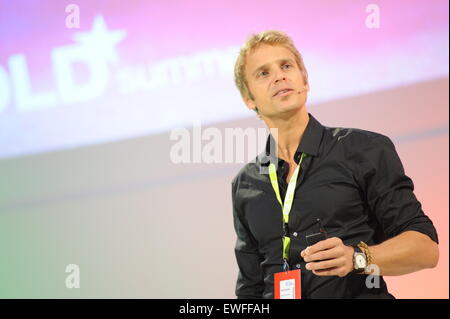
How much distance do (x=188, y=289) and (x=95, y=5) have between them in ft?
4.79

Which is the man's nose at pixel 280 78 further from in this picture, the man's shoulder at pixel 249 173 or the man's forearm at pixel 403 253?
the man's forearm at pixel 403 253

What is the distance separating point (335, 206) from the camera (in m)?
1.73

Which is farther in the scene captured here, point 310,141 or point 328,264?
point 310,141

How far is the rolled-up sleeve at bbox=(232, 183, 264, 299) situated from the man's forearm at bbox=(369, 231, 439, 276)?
49 cm

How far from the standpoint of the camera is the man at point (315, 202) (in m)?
1.60

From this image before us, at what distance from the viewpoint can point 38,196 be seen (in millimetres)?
A: 2994

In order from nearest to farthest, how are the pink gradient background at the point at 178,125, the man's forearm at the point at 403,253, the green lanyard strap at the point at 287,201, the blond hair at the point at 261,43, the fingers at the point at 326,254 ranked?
the fingers at the point at 326,254, the man's forearm at the point at 403,253, the green lanyard strap at the point at 287,201, the blond hair at the point at 261,43, the pink gradient background at the point at 178,125

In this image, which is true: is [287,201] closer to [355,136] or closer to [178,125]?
[355,136]

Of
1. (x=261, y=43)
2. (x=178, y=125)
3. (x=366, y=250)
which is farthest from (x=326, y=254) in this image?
(x=178, y=125)

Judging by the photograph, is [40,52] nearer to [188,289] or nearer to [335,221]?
[188,289]

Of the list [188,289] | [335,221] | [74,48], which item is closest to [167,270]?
[188,289]

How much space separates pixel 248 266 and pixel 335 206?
41cm

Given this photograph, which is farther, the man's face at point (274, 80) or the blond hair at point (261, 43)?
the blond hair at point (261, 43)

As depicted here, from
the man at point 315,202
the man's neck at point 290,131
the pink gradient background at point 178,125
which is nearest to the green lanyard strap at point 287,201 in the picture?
the man at point 315,202
